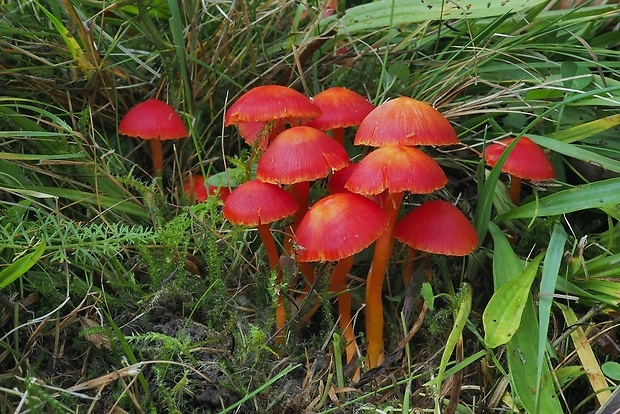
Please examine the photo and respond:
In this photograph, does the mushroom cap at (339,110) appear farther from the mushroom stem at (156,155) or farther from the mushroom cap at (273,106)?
the mushroom stem at (156,155)

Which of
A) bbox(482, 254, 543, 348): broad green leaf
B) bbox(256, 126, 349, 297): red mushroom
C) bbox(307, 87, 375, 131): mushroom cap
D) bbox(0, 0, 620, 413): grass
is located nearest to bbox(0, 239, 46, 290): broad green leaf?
bbox(0, 0, 620, 413): grass

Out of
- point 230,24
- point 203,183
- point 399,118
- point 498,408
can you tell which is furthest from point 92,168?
point 498,408

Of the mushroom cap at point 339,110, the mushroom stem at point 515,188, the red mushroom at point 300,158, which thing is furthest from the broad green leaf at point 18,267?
the mushroom stem at point 515,188

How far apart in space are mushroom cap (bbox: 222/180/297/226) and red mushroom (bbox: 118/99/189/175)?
0.52 meters

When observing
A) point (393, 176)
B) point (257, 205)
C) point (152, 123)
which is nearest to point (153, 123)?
point (152, 123)

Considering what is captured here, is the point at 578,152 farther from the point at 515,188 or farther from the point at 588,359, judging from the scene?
the point at 588,359

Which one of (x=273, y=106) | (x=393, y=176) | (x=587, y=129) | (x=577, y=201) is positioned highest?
(x=273, y=106)

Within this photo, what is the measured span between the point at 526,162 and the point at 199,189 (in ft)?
3.40

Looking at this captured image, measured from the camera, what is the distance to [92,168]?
178 cm

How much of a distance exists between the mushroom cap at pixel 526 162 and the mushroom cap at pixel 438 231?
0.86 ft

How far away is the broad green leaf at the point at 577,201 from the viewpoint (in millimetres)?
1557

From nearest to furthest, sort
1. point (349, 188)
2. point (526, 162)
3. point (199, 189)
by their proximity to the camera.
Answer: point (349, 188)
point (526, 162)
point (199, 189)

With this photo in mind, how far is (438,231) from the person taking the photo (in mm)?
1496

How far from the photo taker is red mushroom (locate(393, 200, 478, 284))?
4.87 ft
